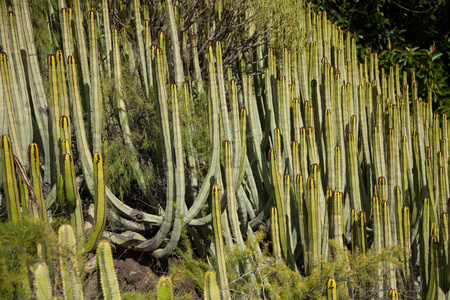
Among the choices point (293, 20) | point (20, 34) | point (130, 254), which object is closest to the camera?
point (20, 34)

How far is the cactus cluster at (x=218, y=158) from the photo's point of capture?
138 inches

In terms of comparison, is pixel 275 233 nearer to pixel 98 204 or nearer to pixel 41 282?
pixel 98 204

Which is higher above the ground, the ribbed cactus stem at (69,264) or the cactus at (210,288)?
the ribbed cactus stem at (69,264)

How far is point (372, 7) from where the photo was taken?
9.66 m

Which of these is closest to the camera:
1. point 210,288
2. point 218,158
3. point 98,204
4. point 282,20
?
point 210,288

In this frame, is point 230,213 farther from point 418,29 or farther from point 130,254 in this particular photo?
point 418,29

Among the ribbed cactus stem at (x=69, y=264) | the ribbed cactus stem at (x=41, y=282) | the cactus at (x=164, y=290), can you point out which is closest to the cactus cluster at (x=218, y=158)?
the ribbed cactus stem at (x=69, y=264)

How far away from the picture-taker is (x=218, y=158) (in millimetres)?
4129

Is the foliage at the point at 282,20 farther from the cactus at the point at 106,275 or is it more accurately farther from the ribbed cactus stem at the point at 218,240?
the cactus at the point at 106,275

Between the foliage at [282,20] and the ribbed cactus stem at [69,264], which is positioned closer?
the ribbed cactus stem at [69,264]

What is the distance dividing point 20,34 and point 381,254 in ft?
10.7

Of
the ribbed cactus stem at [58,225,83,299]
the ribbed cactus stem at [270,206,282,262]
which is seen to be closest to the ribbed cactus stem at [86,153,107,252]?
the ribbed cactus stem at [58,225,83,299]

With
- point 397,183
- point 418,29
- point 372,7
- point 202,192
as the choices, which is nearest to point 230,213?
point 202,192

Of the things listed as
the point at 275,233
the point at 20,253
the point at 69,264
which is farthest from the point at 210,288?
the point at 275,233
